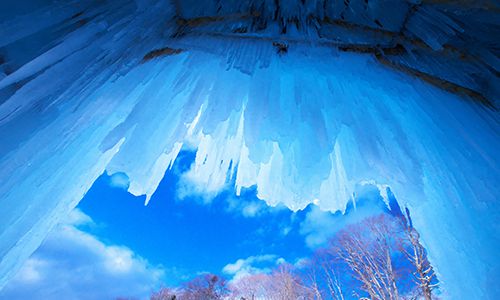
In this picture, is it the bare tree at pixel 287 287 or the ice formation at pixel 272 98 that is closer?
the ice formation at pixel 272 98

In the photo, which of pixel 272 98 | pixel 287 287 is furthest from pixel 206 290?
pixel 272 98

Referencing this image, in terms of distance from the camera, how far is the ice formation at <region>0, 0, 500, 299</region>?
4.46 feet

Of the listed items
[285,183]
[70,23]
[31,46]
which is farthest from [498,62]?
[31,46]

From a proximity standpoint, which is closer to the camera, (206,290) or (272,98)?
(272,98)

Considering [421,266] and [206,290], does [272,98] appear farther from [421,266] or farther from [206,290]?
[206,290]

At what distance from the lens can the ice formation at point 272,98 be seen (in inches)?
53.5

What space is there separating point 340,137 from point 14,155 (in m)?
2.26

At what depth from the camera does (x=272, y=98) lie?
2.07 meters

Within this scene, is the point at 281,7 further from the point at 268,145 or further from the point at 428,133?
the point at 428,133

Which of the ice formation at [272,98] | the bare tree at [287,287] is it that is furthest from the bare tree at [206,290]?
the ice formation at [272,98]

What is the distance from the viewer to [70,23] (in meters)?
1.40

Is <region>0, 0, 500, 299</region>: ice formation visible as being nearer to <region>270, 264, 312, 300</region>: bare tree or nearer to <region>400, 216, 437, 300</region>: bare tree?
<region>400, 216, 437, 300</region>: bare tree

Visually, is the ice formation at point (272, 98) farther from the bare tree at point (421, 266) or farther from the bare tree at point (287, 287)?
the bare tree at point (287, 287)

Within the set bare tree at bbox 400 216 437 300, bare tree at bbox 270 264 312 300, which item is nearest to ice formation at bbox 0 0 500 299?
bare tree at bbox 400 216 437 300
